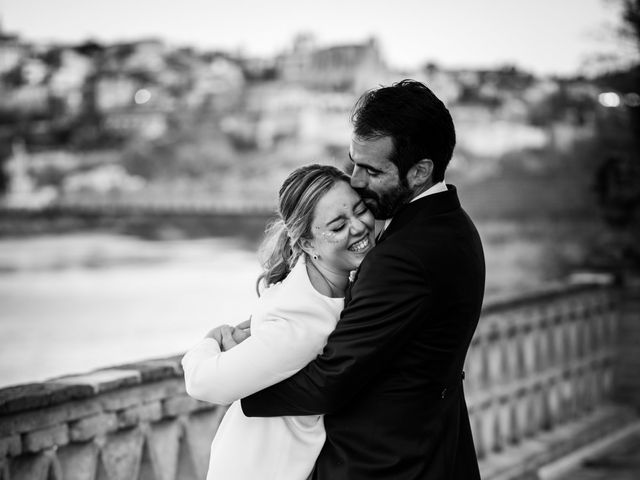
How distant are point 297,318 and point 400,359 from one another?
Result: 6.6 inches

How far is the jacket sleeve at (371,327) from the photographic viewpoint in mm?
1235

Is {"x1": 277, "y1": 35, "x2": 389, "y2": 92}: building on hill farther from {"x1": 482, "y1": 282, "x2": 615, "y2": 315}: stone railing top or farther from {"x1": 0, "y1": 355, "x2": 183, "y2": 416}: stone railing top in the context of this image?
{"x1": 0, "y1": 355, "x2": 183, "y2": 416}: stone railing top

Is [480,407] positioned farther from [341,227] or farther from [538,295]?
[341,227]

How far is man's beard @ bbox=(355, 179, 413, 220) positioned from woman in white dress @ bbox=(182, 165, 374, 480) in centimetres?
2

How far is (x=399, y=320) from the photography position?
1.24m

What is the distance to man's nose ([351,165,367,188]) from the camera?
135cm

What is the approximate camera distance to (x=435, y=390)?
1.35 metres

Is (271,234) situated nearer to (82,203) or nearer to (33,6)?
(82,203)

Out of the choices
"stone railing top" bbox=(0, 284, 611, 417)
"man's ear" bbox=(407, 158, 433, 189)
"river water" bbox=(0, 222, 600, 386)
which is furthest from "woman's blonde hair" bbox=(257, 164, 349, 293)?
"river water" bbox=(0, 222, 600, 386)

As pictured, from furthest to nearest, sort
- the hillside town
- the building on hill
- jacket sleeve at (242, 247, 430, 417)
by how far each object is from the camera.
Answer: the building on hill
the hillside town
jacket sleeve at (242, 247, 430, 417)

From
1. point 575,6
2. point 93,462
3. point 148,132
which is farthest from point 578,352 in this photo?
point 148,132

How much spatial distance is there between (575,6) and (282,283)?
12.5 metres

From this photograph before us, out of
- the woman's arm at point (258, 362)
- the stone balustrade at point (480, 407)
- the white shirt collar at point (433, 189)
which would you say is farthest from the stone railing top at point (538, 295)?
the woman's arm at point (258, 362)

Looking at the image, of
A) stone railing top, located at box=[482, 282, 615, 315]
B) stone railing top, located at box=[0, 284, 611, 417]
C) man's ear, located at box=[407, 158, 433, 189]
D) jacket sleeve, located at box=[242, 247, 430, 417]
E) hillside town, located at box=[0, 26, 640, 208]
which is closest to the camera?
jacket sleeve, located at box=[242, 247, 430, 417]
